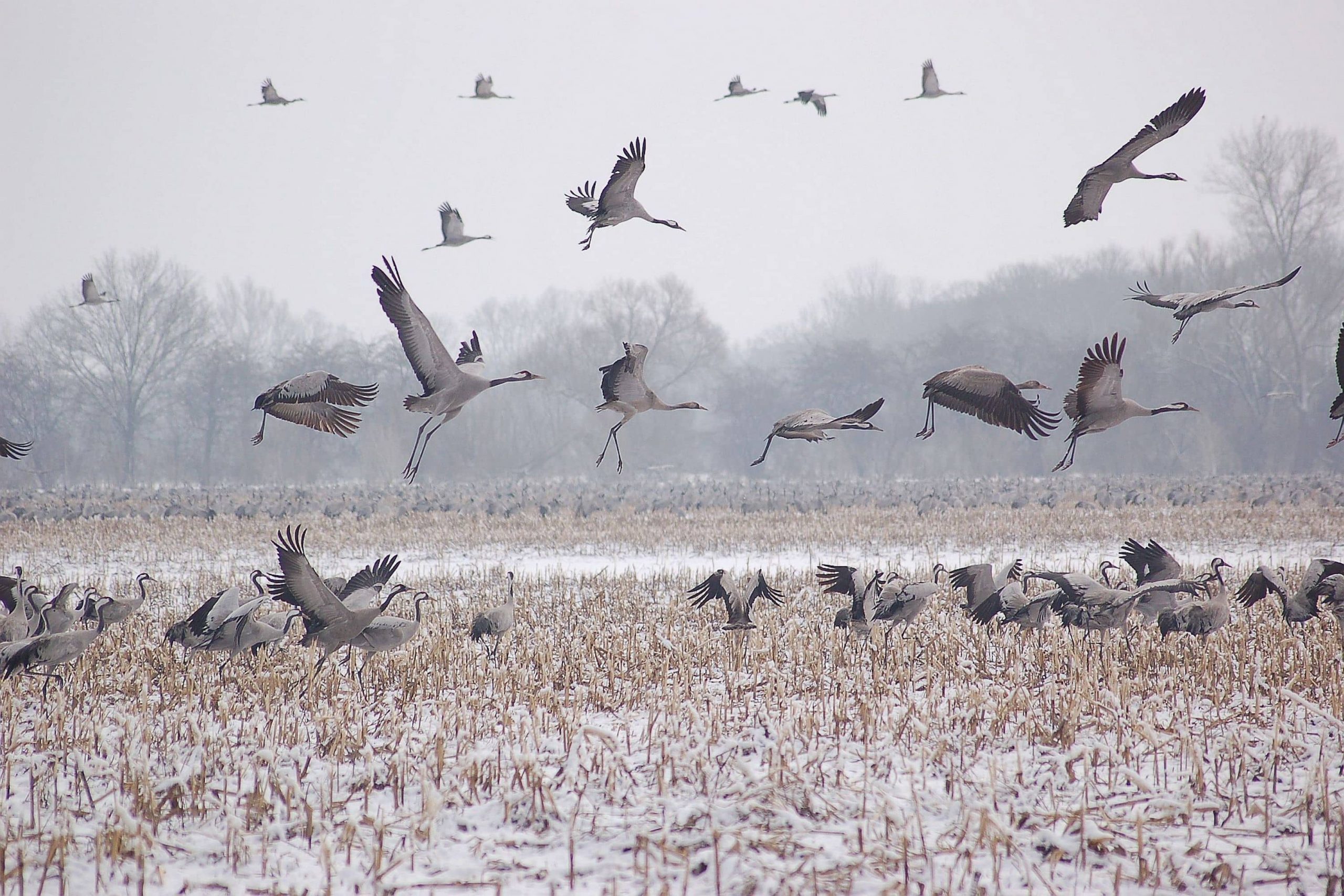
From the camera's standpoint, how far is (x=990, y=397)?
19.8ft

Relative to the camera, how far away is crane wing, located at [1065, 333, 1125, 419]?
575 cm

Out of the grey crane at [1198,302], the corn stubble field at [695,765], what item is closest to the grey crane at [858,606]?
the corn stubble field at [695,765]

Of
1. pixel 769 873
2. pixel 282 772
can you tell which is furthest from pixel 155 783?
pixel 769 873

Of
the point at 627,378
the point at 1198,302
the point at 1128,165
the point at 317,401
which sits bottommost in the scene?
the point at 317,401

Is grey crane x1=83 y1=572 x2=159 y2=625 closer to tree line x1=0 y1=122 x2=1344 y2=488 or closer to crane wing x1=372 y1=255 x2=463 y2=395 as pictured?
crane wing x1=372 y1=255 x2=463 y2=395

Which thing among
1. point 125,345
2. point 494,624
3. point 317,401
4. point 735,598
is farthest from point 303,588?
point 125,345

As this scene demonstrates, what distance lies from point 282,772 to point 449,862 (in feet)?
3.21

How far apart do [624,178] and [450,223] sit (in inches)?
119

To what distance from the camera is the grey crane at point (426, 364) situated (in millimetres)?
5742

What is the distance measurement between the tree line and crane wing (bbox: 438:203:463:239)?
3051 cm

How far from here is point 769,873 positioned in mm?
3547

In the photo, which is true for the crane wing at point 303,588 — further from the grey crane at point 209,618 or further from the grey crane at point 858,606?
the grey crane at point 858,606

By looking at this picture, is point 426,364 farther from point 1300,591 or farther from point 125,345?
point 125,345

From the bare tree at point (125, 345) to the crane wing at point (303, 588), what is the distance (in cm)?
4532
